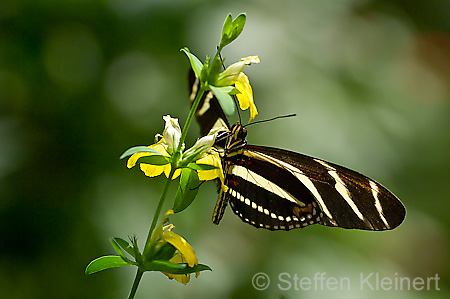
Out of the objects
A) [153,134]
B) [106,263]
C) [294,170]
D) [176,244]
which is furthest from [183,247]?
[153,134]

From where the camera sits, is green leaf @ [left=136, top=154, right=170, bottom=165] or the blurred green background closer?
green leaf @ [left=136, top=154, right=170, bottom=165]

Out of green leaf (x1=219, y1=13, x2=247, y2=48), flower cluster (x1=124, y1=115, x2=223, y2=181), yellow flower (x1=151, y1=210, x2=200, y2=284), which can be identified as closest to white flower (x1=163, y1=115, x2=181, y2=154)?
flower cluster (x1=124, y1=115, x2=223, y2=181)

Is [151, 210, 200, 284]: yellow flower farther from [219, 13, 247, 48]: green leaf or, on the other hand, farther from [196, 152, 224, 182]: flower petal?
[219, 13, 247, 48]: green leaf

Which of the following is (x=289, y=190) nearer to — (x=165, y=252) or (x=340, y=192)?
(x=340, y=192)

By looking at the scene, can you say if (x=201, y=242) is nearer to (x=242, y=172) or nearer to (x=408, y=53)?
(x=242, y=172)

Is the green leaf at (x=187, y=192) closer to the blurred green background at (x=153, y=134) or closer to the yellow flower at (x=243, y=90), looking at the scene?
the yellow flower at (x=243, y=90)

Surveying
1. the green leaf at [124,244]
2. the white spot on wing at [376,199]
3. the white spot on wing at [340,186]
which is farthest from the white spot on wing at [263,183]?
the green leaf at [124,244]
